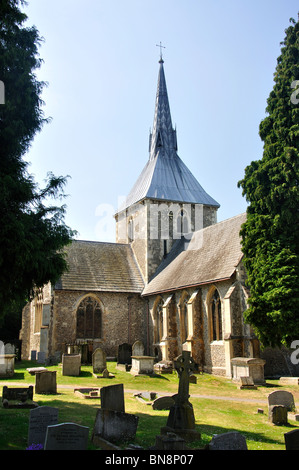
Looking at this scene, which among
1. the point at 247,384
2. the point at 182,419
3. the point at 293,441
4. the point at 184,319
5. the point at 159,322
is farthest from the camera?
the point at 159,322

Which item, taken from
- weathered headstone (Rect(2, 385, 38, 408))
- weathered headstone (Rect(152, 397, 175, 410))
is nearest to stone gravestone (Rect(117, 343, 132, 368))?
weathered headstone (Rect(2, 385, 38, 408))

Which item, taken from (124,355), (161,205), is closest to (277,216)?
(124,355)

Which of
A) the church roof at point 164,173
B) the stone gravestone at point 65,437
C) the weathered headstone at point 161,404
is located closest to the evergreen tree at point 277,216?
the weathered headstone at point 161,404

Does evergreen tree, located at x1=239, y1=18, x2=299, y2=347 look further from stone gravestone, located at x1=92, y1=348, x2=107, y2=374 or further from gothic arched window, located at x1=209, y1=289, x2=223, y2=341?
stone gravestone, located at x1=92, y1=348, x2=107, y2=374

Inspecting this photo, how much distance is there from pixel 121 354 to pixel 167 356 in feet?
9.70

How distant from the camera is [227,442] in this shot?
6.15 meters

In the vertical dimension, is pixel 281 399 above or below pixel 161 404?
above

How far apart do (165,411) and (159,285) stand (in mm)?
15095

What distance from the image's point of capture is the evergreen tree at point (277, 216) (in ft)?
51.1

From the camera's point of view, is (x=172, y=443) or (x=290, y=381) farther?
(x=290, y=381)

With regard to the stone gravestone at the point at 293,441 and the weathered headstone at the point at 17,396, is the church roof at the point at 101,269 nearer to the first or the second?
the weathered headstone at the point at 17,396

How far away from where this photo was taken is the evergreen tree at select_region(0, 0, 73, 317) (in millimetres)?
9242

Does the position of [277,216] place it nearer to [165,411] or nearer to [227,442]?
[165,411]
